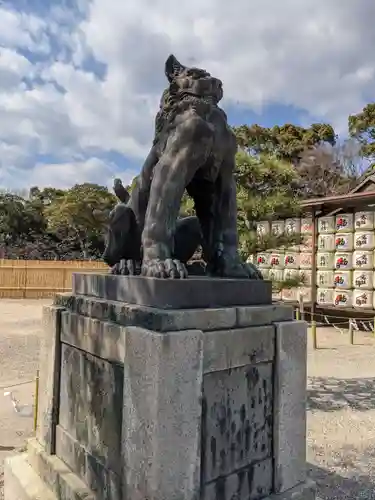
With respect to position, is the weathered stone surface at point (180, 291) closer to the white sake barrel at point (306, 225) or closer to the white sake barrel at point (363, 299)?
the white sake barrel at point (363, 299)

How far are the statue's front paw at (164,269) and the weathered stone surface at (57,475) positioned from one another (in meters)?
1.26

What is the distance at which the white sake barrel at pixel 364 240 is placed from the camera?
490 inches

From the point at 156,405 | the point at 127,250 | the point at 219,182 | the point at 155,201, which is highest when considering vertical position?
the point at 219,182

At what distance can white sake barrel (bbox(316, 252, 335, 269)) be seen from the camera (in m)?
13.4

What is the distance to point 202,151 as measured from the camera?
268 centimetres

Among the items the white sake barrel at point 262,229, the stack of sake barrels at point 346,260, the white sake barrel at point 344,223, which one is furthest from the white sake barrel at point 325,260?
the white sake barrel at point 262,229

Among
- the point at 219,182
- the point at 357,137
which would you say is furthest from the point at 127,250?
the point at 357,137

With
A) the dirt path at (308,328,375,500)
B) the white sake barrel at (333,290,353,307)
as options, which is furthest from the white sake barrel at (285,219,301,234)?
the dirt path at (308,328,375,500)

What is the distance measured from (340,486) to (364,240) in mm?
9676

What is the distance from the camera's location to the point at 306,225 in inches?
561

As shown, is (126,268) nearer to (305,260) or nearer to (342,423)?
(342,423)

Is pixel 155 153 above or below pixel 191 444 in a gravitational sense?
above

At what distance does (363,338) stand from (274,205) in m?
6.93

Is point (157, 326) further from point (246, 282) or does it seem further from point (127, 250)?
point (127, 250)
